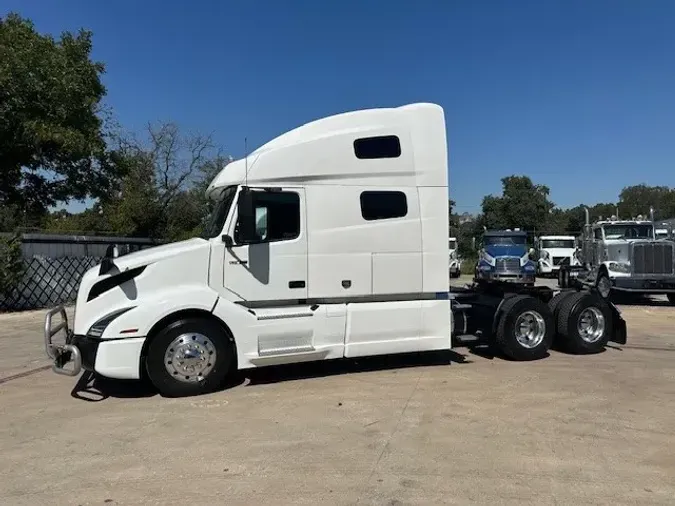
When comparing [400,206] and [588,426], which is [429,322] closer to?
[400,206]

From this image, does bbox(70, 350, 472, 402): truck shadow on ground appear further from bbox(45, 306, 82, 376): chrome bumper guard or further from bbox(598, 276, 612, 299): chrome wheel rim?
bbox(598, 276, 612, 299): chrome wheel rim

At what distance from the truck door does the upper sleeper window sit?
991 mm

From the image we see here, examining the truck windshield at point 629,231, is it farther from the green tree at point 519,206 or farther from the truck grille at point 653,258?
the green tree at point 519,206

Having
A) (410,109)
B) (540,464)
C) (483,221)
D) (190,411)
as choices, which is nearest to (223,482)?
(190,411)

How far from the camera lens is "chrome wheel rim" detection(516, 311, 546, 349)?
352 inches

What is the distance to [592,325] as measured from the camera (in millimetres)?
9461

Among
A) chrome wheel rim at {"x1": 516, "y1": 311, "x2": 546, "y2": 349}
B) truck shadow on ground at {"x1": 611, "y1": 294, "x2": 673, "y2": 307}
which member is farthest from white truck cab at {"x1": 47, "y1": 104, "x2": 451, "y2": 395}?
truck shadow on ground at {"x1": 611, "y1": 294, "x2": 673, "y2": 307}

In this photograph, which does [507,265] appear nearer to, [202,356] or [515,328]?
[515,328]

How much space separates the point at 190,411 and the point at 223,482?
2.01 m

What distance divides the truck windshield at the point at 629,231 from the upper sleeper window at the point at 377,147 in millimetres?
14609

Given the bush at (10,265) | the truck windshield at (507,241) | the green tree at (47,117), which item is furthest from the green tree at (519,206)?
the bush at (10,265)

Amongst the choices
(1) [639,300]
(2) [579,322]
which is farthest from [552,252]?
(2) [579,322]

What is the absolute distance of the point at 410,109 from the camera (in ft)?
26.2

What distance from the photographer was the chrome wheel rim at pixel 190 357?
22.6 ft
